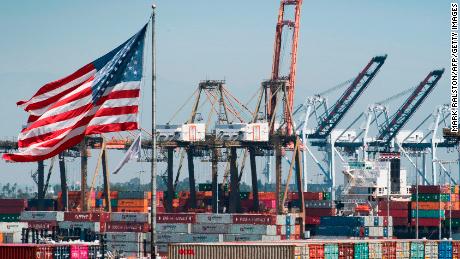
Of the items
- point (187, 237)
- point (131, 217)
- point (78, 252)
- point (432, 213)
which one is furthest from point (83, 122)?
point (131, 217)

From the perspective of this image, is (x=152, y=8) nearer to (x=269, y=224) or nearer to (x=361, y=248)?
(x=361, y=248)

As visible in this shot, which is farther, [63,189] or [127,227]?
[63,189]

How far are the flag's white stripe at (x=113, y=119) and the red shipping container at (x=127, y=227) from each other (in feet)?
315

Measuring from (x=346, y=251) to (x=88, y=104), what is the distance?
2352 centimetres

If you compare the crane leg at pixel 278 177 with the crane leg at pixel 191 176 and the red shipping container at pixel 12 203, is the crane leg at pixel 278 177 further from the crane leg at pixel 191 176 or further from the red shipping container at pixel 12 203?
the red shipping container at pixel 12 203

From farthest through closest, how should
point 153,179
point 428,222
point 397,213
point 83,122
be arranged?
point 397,213, point 428,222, point 83,122, point 153,179

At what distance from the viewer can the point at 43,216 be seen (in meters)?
153

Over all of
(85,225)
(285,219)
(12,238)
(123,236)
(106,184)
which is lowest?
(123,236)

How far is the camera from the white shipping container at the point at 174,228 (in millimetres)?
135000

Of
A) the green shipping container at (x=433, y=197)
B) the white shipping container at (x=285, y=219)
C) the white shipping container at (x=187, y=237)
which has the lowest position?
the white shipping container at (x=187, y=237)

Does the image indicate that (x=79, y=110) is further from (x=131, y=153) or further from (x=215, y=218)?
(x=215, y=218)

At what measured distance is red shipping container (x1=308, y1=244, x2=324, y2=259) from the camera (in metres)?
58.1

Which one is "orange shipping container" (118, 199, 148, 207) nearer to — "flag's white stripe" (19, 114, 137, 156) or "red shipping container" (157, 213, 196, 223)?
"red shipping container" (157, 213, 196, 223)

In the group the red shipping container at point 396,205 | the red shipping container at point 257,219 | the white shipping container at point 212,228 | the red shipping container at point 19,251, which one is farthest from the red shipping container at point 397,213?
the red shipping container at point 19,251
